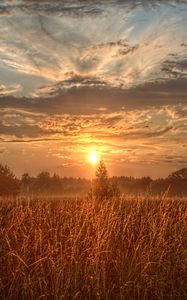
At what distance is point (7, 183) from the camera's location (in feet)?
145

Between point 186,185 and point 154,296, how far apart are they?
224 feet

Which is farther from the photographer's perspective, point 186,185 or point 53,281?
point 186,185

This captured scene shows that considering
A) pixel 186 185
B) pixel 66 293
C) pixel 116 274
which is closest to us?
pixel 66 293

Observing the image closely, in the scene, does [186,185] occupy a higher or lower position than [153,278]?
higher

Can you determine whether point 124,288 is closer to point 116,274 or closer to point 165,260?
point 116,274

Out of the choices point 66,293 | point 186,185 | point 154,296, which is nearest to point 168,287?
point 154,296

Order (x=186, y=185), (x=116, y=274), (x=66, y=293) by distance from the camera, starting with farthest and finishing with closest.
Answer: (x=186, y=185) → (x=116, y=274) → (x=66, y=293)

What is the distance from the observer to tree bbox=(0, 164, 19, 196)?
Answer: 4393cm

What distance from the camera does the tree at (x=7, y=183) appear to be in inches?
1730

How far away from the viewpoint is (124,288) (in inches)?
408

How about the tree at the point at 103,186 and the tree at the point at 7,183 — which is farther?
the tree at the point at 7,183

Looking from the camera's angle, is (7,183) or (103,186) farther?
(7,183)

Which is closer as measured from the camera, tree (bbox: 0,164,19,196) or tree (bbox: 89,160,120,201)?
tree (bbox: 89,160,120,201)

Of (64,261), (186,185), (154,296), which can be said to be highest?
(186,185)
